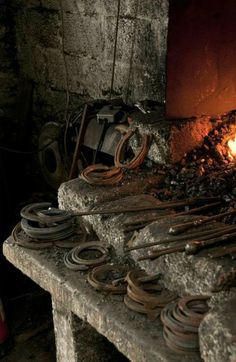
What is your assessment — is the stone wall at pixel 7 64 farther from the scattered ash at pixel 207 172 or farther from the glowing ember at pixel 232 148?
the glowing ember at pixel 232 148

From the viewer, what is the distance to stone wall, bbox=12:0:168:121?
5270mm

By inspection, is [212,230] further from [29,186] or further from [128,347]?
[29,186]

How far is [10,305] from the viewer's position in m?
Answer: 6.09

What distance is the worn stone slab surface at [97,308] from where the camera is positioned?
294cm

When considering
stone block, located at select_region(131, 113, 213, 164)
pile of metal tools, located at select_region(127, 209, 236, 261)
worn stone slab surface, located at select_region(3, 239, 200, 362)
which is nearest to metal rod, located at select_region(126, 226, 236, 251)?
pile of metal tools, located at select_region(127, 209, 236, 261)

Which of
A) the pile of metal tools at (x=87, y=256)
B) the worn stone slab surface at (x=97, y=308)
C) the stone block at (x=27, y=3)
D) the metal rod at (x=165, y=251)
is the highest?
the stone block at (x=27, y=3)

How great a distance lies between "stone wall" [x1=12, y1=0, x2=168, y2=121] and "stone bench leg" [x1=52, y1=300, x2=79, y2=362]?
2.44 meters

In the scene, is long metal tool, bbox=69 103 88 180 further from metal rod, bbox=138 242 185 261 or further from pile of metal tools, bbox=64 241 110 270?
metal rod, bbox=138 242 185 261

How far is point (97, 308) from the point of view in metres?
3.29

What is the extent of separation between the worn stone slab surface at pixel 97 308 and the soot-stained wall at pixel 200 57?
5.73 ft

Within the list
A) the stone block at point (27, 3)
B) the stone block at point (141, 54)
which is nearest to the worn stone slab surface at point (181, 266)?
the stone block at point (141, 54)

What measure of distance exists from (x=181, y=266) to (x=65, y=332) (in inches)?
50.7

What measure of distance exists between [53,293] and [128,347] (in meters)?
0.91

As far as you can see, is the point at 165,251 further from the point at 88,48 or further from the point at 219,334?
the point at 88,48
